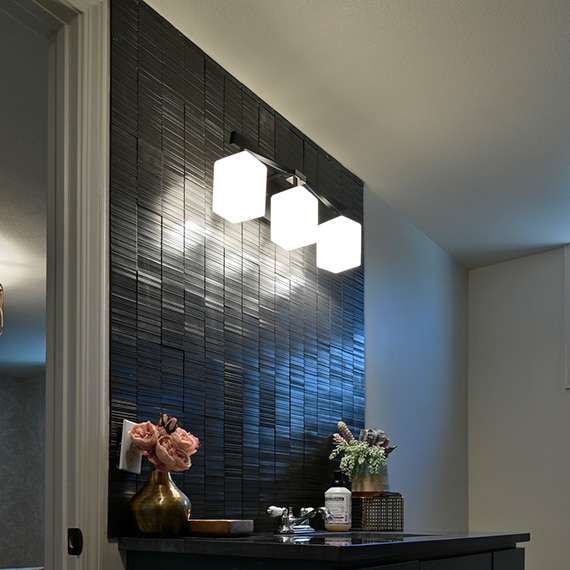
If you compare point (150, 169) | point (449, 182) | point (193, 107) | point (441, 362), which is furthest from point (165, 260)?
point (441, 362)

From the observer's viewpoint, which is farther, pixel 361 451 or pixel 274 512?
pixel 361 451

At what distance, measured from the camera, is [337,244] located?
9.14ft

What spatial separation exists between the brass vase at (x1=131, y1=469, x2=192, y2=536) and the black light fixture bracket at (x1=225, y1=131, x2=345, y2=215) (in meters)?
0.89

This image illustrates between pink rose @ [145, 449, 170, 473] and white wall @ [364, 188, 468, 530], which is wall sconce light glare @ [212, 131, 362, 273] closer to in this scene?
white wall @ [364, 188, 468, 530]

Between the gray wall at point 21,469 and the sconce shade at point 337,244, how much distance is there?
4.35m

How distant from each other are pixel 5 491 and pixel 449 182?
4.56 meters

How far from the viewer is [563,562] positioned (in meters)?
4.09

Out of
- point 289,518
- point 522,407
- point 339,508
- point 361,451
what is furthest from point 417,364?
point 289,518

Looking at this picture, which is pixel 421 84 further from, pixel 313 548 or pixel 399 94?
pixel 313 548

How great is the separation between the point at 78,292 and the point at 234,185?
0.57 meters

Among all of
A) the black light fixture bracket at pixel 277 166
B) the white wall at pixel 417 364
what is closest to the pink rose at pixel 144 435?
the black light fixture bracket at pixel 277 166

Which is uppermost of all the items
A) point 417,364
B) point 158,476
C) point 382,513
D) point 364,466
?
point 417,364

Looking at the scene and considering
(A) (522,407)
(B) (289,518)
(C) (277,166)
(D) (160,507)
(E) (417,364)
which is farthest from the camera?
(A) (522,407)

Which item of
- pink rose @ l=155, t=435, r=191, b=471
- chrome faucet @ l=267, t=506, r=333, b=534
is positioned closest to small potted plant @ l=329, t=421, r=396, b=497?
chrome faucet @ l=267, t=506, r=333, b=534
